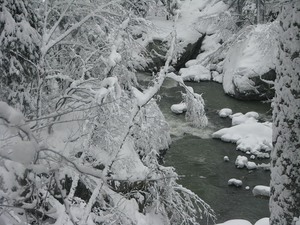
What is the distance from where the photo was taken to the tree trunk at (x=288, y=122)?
3971mm

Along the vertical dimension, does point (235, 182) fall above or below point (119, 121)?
below

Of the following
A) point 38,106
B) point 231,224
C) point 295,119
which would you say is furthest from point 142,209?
point 295,119

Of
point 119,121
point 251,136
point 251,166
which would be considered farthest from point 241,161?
point 119,121

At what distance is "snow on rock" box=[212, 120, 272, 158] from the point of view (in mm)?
13078

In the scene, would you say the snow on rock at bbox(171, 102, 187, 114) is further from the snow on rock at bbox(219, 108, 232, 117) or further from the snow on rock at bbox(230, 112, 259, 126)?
the snow on rock at bbox(230, 112, 259, 126)

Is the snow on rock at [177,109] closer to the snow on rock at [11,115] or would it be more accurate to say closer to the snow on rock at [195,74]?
the snow on rock at [195,74]

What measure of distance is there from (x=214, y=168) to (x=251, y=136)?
249cm

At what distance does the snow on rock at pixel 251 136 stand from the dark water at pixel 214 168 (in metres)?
0.27

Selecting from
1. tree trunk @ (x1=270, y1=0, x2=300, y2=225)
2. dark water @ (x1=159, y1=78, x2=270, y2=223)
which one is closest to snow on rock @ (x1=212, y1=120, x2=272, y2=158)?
dark water @ (x1=159, y1=78, x2=270, y2=223)

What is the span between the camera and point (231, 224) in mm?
8469

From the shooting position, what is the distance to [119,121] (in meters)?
7.20

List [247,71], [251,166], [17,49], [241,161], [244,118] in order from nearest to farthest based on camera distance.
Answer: [17,49] → [251,166] → [241,161] → [244,118] → [247,71]

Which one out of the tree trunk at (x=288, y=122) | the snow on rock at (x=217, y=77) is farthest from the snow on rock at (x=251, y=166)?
the snow on rock at (x=217, y=77)

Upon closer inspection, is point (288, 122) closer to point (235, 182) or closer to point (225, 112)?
point (235, 182)
